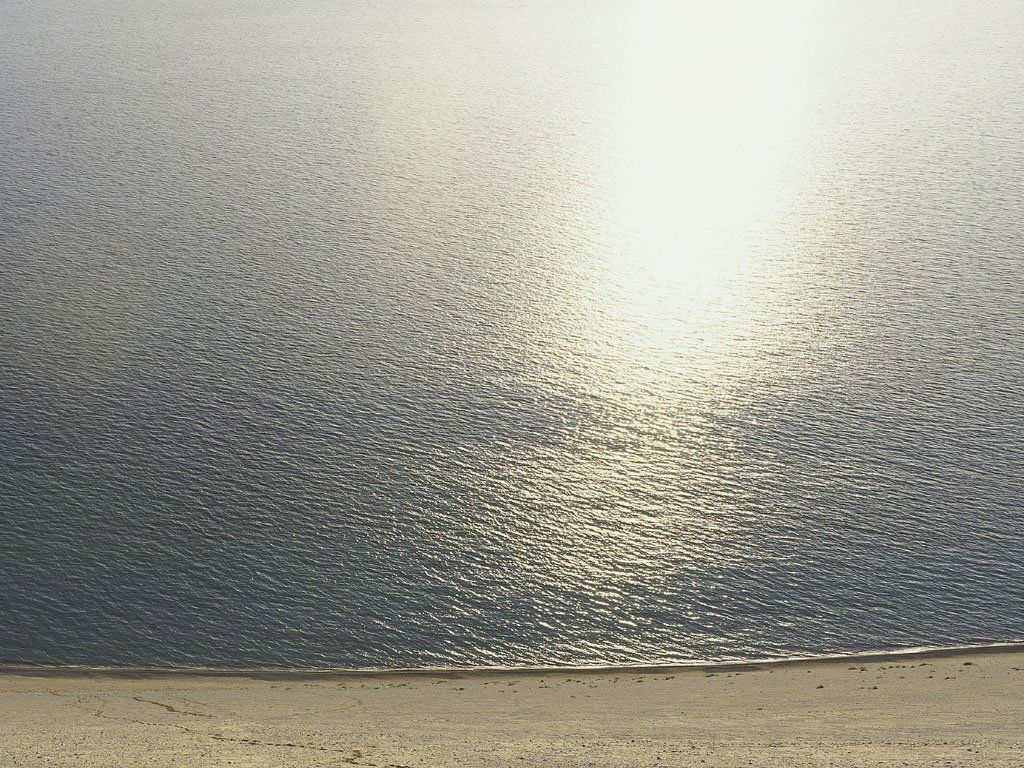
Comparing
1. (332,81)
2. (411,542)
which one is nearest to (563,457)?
(411,542)

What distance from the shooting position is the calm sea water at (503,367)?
5297cm

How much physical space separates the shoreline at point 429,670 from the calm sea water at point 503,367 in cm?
76

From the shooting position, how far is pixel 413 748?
1560 inches

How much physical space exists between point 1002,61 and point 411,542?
430ft

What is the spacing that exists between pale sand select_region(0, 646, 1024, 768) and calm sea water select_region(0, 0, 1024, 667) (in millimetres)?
2269

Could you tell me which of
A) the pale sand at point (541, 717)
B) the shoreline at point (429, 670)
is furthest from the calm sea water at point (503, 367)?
the pale sand at point (541, 717)

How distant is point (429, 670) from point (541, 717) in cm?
808

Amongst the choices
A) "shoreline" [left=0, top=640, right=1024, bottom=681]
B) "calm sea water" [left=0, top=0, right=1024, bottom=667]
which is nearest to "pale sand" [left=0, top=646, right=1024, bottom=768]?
"shoreline" [left=0, top=640, right=1024, bottom=681]

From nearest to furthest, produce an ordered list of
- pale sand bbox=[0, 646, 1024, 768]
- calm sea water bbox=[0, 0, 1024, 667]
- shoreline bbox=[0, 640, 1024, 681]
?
pale sand bbox=[0, 646, 1024, 768] → shoreline bbox=[0, 640, 1024, 681] → calm sea water bbox=[0, 0, 1024, 667]

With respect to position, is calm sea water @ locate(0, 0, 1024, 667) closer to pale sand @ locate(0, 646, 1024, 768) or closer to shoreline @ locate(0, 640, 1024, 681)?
shoreline @ locate(0, 640, 1024, 681)

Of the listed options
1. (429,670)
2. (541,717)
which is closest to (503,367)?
(429,670)

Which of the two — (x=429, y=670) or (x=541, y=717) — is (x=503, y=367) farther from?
(x=541, y=717)

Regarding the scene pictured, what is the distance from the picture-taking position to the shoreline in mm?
48688

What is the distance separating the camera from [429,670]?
162 ft
